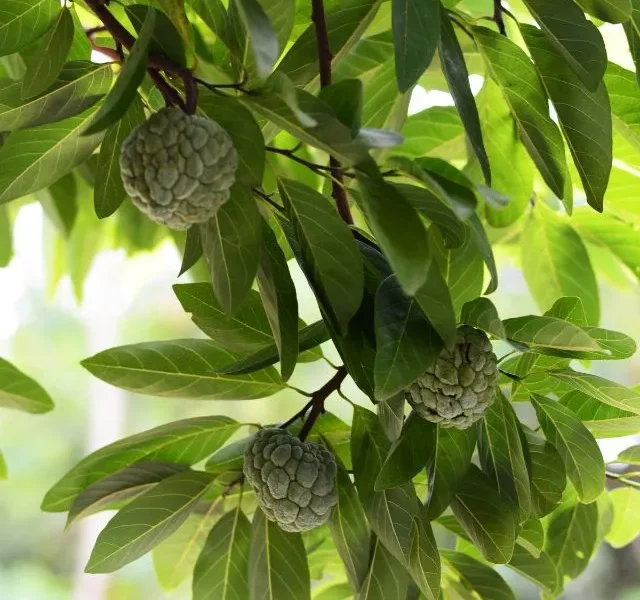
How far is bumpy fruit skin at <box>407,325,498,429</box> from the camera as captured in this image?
51cm

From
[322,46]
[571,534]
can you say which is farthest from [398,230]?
[571,534]

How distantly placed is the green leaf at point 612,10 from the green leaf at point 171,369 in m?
0.33

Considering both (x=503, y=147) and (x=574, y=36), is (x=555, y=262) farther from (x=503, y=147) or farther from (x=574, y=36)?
(x=574, y=36)

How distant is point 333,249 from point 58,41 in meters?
0.23

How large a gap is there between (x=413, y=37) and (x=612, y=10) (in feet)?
0.45

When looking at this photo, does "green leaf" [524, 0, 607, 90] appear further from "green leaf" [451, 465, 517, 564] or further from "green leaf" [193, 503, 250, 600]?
"green leaf" [193, 503, 250, 600]

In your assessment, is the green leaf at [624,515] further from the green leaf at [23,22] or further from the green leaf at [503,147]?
the green leaf at [23,22]

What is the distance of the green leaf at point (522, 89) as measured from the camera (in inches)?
24.1

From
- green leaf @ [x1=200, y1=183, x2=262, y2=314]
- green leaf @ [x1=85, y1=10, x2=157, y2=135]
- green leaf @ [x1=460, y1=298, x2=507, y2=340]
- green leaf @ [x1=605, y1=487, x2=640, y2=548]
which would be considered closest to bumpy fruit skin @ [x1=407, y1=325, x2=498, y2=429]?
green leaf @ [x1=460, y1=298, x2=507, y2=340]

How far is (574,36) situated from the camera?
54 cm

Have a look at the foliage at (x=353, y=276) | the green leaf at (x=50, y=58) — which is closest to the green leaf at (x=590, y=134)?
the foliage at (x=353, y=276)

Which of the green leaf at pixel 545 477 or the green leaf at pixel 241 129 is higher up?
the green leaf at pixel 241 129

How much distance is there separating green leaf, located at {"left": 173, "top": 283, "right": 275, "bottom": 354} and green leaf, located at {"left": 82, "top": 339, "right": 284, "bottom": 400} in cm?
5

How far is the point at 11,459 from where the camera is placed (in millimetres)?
5133
